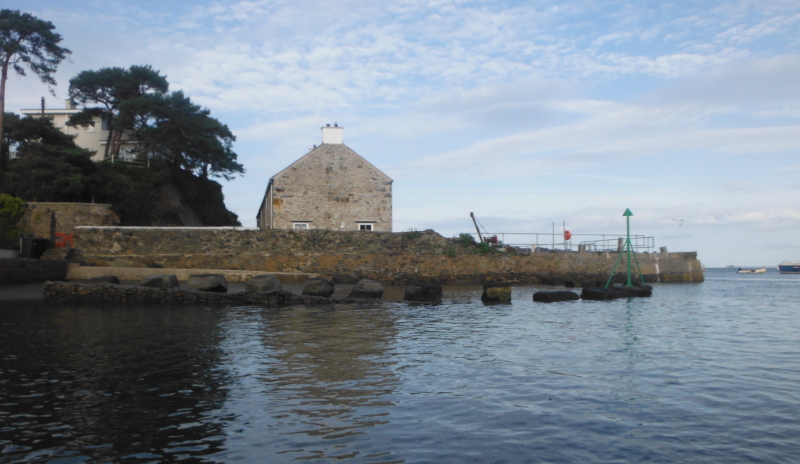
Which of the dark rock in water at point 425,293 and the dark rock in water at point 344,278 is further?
the dark rock in water at point 344,278

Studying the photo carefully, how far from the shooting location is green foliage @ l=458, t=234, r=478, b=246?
37906 mm

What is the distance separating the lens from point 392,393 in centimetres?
775

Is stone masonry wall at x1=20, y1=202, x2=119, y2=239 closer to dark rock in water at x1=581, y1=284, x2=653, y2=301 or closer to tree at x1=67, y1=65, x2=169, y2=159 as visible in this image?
tree at x1=67, y1=65, x2=169, y2=159

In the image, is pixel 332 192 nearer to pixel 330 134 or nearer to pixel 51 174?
pixel 330 134

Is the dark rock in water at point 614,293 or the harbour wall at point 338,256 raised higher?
the harbour wall at point 338,256

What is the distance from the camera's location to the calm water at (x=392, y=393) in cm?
555

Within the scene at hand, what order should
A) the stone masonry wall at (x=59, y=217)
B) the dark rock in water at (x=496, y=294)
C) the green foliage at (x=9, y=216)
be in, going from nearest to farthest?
the dark rock in water at (x=496, y=294) → the green foliage at (x=9, y=216) → the stone masonry wall at (x=59, y=217)

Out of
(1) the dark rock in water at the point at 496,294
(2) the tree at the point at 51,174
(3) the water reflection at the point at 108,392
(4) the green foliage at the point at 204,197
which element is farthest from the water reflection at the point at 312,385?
(4) the green foliage at the point at 204,197

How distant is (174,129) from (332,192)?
13.3 meters

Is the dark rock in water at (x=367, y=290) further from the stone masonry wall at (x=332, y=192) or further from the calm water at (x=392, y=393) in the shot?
the stone masonry wall at (x=332, y=192)

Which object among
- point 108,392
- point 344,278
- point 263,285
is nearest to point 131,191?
point 344,278

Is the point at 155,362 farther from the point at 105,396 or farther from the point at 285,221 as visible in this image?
the point at 285,221

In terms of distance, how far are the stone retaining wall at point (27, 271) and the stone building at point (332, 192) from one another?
13.9 meters

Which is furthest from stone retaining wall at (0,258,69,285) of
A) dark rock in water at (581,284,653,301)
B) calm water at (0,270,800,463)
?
dark rock in water at (581,284,653,301)
